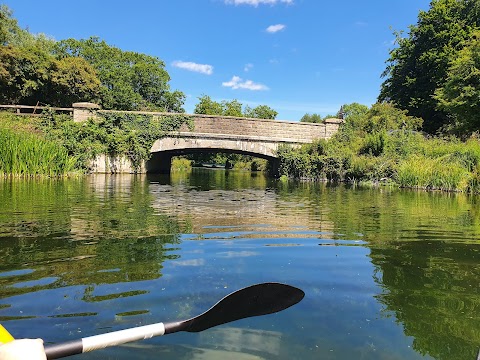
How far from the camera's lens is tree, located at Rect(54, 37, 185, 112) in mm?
41875

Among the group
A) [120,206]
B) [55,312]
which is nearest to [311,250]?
[55,312]

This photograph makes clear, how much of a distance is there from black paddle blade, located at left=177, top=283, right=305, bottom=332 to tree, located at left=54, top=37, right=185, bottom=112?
38.8 meters

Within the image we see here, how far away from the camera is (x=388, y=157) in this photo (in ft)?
64.1

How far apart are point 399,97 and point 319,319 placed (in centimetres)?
3394

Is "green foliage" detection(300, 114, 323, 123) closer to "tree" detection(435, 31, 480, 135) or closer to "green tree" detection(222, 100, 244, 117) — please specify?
"green tree" detection(222, 100, 244, 117)

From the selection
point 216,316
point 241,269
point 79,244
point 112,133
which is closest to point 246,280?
point 241,269

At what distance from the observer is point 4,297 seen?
287cm

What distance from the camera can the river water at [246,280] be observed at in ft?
7.72

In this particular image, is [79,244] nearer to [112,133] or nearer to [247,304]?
[247,304]

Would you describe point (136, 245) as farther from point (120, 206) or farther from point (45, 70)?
point (45, 70)

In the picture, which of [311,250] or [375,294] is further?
[311,250]

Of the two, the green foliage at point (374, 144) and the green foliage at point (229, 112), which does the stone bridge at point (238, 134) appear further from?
the green foliage at point (229, 112)

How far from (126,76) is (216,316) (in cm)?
4544

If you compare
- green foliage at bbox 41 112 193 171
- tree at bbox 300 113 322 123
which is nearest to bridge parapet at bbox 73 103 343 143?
green foliage at bbox 41 112 193 171
